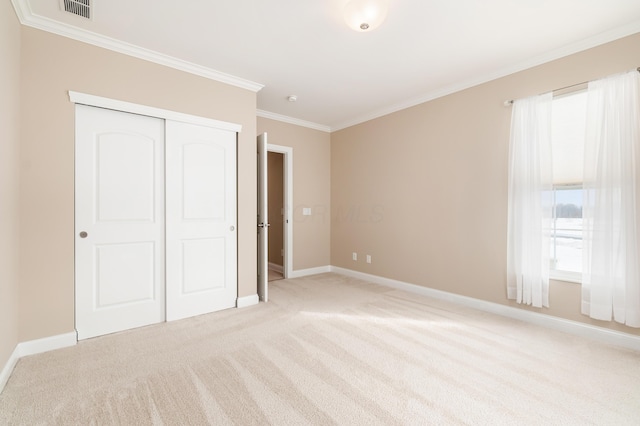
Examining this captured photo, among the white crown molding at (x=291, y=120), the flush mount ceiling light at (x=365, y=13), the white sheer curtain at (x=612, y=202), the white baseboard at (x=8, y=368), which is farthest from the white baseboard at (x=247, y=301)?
the white sheer curtain at (x=612, y=202)

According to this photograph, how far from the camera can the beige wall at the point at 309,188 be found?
193 inches

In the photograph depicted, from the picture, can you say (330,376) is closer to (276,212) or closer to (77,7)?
(77,7)

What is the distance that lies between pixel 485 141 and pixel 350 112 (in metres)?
2.05

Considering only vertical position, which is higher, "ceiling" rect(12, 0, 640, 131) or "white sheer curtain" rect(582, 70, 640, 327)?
"ceiling" rect(12, 0, 640, 131)

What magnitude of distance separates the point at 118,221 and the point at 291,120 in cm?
306

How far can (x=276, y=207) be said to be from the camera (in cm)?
555

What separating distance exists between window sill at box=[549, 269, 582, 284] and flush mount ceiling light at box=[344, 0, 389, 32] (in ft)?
9.41

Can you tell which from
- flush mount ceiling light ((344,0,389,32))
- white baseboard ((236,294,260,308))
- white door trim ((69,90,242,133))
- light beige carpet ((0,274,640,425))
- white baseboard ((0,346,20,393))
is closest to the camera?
light beige carpet ((0,274,640,425))

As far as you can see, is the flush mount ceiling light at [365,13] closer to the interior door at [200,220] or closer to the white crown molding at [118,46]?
the white crown molding at [118,46]

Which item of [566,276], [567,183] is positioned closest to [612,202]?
[567,183]

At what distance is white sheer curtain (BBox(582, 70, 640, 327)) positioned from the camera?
236 cm

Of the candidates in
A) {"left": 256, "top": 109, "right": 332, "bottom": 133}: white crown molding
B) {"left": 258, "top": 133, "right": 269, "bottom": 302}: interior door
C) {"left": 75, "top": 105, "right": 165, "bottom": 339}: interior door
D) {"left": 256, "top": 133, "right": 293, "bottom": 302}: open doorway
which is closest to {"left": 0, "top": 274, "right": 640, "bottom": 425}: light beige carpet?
{"left": 75, "top": 105, "right": 165, "bottom": 339}: interior door

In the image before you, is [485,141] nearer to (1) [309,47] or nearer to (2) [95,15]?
(1) [309,47]

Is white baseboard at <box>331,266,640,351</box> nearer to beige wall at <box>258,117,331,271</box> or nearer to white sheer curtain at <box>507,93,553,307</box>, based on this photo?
white sheer curtain at <box>507,93,553,307</box>
